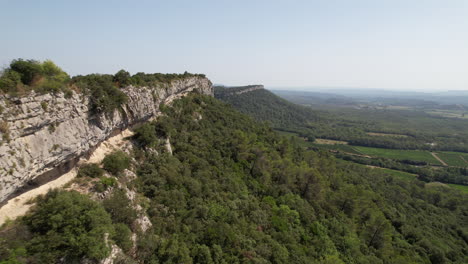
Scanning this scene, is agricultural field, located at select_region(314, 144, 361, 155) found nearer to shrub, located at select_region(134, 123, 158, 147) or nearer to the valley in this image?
the valley

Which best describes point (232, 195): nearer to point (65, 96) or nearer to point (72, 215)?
point (72, 215)

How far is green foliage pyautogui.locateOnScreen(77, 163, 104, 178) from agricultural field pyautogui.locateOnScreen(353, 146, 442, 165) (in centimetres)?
15192

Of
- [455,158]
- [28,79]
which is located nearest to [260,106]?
[455,158]

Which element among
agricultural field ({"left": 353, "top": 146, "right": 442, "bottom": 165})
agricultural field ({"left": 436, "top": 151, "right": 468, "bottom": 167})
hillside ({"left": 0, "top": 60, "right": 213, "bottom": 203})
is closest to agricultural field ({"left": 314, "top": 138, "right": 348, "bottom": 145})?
agricultural field ({"left": 353, "top": 146, "right": 442, "bottom": 165})

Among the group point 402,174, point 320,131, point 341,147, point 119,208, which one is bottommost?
point 402,174

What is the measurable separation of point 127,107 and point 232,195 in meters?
21.0

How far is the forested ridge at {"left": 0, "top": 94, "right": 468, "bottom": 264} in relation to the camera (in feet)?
45.2

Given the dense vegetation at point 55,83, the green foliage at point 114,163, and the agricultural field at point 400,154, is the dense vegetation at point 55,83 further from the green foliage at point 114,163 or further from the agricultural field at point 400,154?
the agricultural field at point 400,154

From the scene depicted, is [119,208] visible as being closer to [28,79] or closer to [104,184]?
[104,184]

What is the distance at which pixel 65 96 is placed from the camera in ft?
60.9

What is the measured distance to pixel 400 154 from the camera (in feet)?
441

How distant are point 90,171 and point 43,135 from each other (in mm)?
5262

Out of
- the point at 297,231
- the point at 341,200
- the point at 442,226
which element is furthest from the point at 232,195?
the point at 442,226

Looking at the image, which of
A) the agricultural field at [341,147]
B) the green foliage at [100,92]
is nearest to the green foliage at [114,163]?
the green foliage at [100,92]
